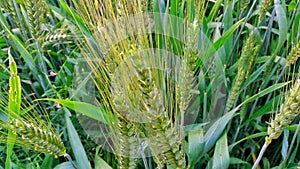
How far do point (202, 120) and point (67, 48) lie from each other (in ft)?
1.77

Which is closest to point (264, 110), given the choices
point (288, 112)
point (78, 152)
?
point (288, 112)

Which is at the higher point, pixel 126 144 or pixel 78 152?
pixel 126 144

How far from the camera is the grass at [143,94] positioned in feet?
2.15

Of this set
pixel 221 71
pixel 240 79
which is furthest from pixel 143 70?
pixel 221 71

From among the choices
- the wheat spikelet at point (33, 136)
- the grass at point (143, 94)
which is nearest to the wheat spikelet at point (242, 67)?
the grass at point (143, 94)

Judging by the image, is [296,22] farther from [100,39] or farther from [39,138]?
[39,138]

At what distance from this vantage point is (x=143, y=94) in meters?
0.57

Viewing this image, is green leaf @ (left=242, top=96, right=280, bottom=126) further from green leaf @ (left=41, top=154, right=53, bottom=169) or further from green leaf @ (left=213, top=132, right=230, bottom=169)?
green leaf @ (left=41, top=154, right=53, bottom=169)

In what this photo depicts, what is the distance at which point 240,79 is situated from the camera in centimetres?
97

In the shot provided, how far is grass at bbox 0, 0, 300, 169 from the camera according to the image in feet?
2.15

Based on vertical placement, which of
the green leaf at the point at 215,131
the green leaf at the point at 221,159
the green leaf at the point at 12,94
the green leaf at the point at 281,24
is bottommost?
the green leaf at the point at 221,159

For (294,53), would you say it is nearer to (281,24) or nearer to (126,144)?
(281,24)

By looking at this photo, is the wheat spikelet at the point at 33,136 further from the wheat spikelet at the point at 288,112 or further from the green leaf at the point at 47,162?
the wheat spikelet at the point at 288,112

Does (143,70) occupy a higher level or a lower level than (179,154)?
higher
